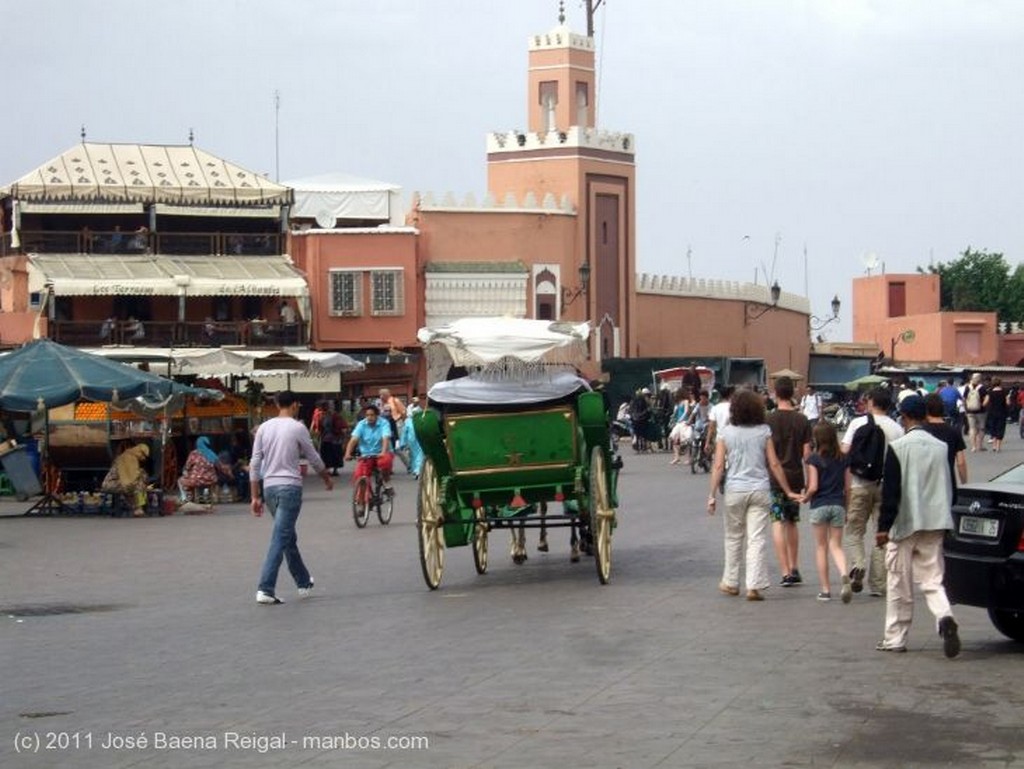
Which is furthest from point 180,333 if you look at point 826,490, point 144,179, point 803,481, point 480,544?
point 826,490

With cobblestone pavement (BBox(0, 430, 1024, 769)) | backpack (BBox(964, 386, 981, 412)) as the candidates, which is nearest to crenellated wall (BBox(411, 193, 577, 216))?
backpack (BBox(964, 386, 981, 412))

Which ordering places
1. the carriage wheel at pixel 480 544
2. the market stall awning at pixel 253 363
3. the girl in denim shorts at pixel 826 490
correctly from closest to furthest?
the girl in denim shorts at pixel 826 490 → the carriage wheel at pixel 480 544 → the market stall awning at pixel 253 363

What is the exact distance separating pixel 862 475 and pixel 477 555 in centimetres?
433

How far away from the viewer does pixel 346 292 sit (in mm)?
59875

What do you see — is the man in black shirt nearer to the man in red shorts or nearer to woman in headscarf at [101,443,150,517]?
the man in red shorts

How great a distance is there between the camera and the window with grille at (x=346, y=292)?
5959cm

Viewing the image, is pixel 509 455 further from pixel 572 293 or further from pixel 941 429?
pixel 572 293

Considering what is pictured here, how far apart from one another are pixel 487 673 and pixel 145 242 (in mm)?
47531

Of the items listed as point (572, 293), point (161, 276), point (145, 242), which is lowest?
point (572, 293)

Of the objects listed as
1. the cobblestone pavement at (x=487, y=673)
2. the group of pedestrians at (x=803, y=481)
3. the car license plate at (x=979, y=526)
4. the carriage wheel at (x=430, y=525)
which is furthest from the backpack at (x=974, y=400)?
the car license plate at (x=979, y=526)

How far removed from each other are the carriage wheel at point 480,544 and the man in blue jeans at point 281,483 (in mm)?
1750

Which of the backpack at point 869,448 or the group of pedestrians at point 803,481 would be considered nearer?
the backpack at point 869,448

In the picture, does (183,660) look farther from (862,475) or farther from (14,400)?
(14,400)

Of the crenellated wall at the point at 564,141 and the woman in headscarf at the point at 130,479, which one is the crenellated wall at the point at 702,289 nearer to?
the crenellated wall at the point at 564,141
